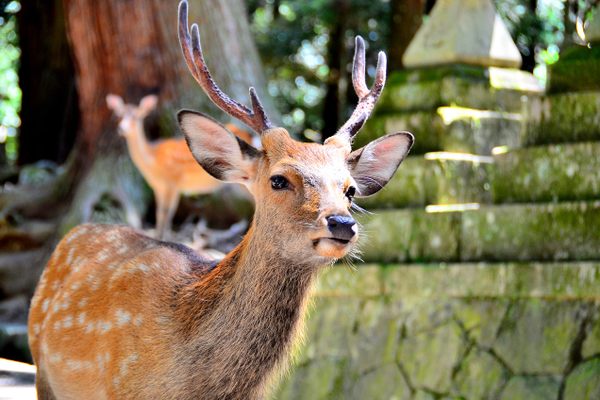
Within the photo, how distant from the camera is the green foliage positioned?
16.2m

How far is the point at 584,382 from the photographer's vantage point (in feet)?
19.8

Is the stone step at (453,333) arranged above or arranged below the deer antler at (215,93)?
below

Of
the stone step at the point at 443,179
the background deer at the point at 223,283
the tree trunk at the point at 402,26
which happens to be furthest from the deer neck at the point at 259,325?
the tree trunk at the point at 402,26

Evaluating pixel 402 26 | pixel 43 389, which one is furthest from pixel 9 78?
pixel 43 389

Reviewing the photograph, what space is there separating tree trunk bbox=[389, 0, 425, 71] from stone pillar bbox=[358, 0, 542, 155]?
587 centimetres

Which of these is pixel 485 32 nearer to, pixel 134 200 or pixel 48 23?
pixel 134 200

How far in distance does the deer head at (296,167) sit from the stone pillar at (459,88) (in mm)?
2634

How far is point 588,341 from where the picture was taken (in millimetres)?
6109

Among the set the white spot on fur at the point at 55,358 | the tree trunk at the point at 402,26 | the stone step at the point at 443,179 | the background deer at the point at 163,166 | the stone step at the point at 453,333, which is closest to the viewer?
the white spot on fur at the point at 55,358

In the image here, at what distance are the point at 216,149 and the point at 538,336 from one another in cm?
274

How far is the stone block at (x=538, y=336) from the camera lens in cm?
618

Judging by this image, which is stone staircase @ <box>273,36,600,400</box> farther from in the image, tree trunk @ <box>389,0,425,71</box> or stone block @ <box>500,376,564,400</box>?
tree trunk @ <box>389,0,425,71</box>

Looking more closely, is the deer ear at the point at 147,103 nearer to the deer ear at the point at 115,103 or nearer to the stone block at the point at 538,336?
the deer ear at the point at 115,103

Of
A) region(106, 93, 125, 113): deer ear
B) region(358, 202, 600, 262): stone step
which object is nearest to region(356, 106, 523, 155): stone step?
region(358, 202, 600, 262): stone step
